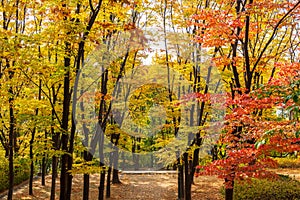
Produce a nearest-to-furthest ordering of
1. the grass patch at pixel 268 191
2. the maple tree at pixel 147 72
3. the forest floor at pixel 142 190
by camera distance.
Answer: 1. the maple tree at pixel 147 72
2. the grass patch at pixel 268 191
3. the forest floor at pixel 142 190

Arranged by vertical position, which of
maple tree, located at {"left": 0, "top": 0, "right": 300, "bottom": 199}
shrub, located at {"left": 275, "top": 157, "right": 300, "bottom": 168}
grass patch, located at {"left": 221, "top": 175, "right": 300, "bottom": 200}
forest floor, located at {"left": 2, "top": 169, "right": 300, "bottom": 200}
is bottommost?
forest floor, located at {"left": 2, "top": 169, "right": 300, "bottom": 200}

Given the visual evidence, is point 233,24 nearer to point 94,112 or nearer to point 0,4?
point 0,4

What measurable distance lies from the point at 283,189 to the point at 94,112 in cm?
848

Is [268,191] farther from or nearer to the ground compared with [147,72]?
nearer to the ground

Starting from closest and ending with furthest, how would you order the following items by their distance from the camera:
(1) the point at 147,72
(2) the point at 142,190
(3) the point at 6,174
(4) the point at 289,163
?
(1) the point at 147,72, (3) the point at 6,174, (2) the point at 142,190, (4) the point at 289,163

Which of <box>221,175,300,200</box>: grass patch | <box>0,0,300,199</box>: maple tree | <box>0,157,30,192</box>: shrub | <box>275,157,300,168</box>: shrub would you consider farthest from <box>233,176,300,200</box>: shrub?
<box>0,157,30,192</box>: shrub

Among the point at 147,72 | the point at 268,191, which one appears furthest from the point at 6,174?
the point at 268,191

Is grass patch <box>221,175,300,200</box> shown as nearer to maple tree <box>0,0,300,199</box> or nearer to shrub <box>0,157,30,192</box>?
maple tree <box>0,0,300,199</box>

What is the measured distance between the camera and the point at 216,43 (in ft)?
25.2

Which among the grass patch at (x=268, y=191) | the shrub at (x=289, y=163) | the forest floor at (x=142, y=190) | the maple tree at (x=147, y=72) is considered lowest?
the forest floor at (x=142, y=190)

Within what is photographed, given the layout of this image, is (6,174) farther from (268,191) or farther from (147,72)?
(268,191)

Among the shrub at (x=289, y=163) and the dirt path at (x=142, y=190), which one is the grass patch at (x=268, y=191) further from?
the shrub at (x=289, y=163)

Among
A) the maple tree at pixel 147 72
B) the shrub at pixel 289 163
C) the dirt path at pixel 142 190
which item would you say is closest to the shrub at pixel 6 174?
the dirt path at pixel 142 190

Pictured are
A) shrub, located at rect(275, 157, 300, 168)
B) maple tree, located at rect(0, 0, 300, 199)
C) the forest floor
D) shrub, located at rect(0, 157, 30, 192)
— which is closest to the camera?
maple tree, located at rect(0, 0, 300, 199)
